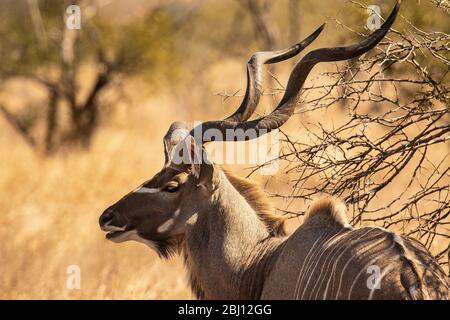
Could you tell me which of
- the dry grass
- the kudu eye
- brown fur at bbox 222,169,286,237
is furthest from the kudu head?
the dry grass

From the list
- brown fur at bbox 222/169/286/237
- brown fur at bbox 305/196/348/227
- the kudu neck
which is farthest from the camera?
brown fur at bbox 222/169/286/237

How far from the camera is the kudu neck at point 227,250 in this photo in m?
4.16

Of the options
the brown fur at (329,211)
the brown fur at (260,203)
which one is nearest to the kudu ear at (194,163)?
the brown fur at (260,203)

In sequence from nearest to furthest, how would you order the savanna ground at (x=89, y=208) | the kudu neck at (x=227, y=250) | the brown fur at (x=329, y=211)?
1. the brown fur at (x=329, y=211)
2. the kudu neck at (x=227, y=250)
3. the savanna ground at (x=89, y=208)

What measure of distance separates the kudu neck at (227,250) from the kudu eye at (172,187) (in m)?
0.15

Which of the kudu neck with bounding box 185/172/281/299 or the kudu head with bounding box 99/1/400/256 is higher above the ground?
the kudu head with bounding box 99/1/400/256

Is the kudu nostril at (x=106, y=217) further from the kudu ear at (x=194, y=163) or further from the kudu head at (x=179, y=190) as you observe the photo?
the kudu ear at (x=194, y=163)

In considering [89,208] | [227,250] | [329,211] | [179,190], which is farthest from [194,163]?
[89,208]

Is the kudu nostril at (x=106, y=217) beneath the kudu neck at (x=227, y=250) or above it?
above

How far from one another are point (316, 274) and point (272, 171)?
1.23m

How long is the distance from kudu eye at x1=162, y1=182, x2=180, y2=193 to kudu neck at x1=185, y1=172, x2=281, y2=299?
0.50ft

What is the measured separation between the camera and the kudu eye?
4223 millimetres

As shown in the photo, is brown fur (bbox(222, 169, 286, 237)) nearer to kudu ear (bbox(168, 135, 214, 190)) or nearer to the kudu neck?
the kudu neck
